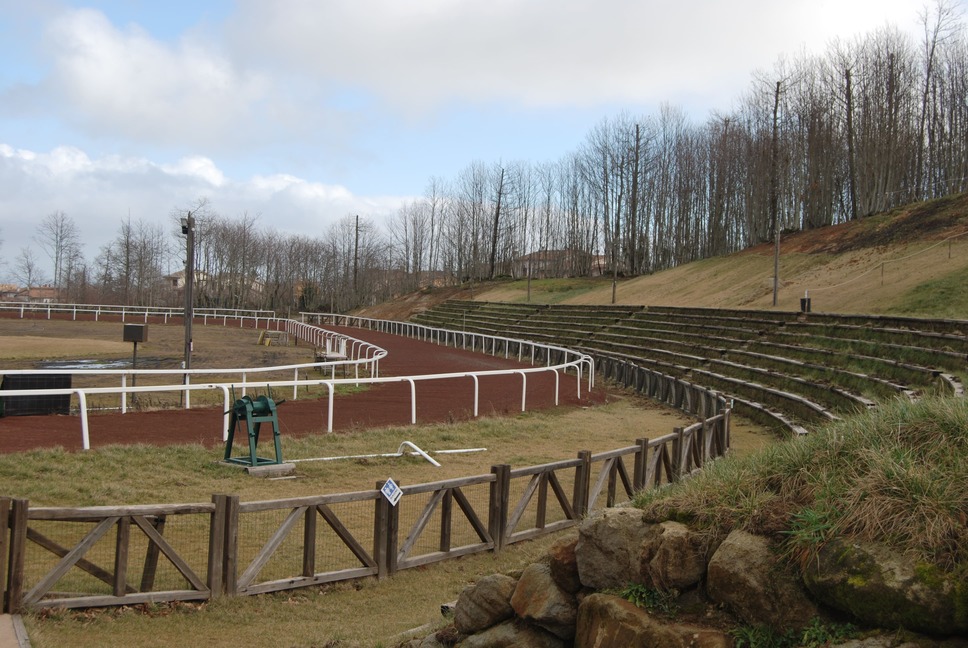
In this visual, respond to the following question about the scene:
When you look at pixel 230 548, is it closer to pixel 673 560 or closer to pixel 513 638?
pixel 513 638

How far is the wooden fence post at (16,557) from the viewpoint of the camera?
5812mm

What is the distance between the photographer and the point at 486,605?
5.15 meters

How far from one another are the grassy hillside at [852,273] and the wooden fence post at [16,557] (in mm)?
20505

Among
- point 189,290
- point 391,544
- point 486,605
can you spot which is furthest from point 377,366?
point 486,605

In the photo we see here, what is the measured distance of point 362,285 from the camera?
345ft

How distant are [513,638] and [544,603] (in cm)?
30

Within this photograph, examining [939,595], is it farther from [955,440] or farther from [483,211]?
[483,211]

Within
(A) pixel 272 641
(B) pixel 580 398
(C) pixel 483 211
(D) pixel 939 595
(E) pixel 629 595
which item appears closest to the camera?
(D) pixel 939 595

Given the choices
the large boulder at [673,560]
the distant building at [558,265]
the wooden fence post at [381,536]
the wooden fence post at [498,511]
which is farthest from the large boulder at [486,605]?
the distant building at [558,265]

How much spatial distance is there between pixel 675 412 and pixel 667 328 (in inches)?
535

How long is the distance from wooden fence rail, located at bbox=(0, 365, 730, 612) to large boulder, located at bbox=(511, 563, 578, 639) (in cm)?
247

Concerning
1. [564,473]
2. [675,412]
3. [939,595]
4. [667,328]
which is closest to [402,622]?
[939,595]

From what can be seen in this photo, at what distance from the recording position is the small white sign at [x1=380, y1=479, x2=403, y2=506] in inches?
289

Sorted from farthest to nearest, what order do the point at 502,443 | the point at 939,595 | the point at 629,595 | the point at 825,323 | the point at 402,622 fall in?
the point at 825,323 → the point at 502,443 → the point at 402,622 → the point at 629,595 → the point at 939,595
